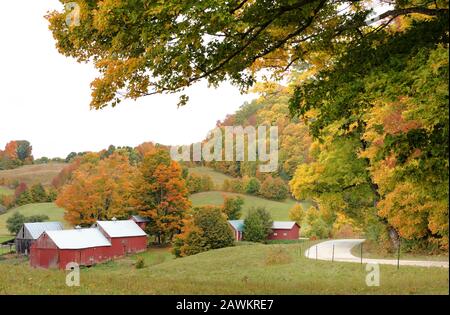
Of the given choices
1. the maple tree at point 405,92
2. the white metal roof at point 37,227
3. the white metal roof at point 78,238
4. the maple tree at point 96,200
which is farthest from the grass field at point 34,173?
→ the maple tree at point 405,92

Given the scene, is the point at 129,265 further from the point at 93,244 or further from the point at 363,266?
the point at 363,266

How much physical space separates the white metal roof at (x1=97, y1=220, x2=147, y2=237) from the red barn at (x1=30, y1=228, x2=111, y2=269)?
1.80 metres

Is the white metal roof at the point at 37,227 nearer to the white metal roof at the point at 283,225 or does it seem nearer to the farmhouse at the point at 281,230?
the farmhouse at the point at 281,230

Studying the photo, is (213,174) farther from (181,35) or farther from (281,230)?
(181,35)

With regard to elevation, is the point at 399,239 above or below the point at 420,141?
below

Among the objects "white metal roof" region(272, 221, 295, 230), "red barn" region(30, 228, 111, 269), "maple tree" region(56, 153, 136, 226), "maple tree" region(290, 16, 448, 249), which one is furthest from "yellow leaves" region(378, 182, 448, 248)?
"maple tree" region(56, 153, 136, 226)

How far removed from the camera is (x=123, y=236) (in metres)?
45.2

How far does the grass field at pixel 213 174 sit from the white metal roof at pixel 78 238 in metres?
34.7

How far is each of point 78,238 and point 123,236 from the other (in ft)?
16.3

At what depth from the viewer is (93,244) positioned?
41438 mm

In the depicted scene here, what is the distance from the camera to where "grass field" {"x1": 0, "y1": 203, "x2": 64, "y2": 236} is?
222 ft

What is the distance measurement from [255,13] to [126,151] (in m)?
72.0

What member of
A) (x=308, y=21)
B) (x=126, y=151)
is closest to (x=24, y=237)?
(x=126, y=151)

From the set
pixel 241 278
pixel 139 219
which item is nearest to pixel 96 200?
pixel 139 219
